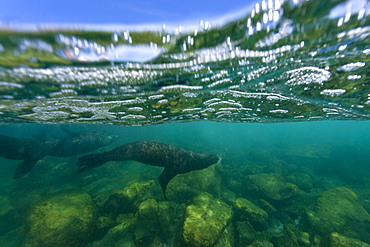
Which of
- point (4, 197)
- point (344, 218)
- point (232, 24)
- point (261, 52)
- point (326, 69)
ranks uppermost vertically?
point (232, 24)

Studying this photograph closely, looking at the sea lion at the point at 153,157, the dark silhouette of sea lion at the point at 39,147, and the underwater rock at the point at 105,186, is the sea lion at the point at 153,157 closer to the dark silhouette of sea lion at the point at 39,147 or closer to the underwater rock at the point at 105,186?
the underwater rock at the point at 105,186

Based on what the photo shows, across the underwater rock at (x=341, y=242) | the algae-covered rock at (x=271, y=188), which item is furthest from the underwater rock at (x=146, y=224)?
the algae-covered rock at (x=271, y=188)

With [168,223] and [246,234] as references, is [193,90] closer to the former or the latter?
[168,223]

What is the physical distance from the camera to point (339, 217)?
7574mm

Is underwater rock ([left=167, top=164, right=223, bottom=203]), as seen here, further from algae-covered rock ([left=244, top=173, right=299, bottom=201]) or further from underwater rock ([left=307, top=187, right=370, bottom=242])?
underwater rock ([left=307, top=187, right=370, bottom=242])

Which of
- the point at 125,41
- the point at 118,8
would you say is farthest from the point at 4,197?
the point at 118,8

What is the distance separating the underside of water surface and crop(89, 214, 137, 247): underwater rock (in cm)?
554

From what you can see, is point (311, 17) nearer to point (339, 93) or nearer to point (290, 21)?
point (290, 21)

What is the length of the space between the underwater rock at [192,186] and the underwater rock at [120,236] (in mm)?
3039

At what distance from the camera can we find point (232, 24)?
10.7ft

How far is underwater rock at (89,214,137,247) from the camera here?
237 inches

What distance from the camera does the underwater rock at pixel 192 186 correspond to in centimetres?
934

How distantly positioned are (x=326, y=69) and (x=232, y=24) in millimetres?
4107

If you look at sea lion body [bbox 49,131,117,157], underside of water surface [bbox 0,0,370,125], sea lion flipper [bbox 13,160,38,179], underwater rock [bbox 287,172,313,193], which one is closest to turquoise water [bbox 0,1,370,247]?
underside of water surface [bbox 0,0,370,125]
